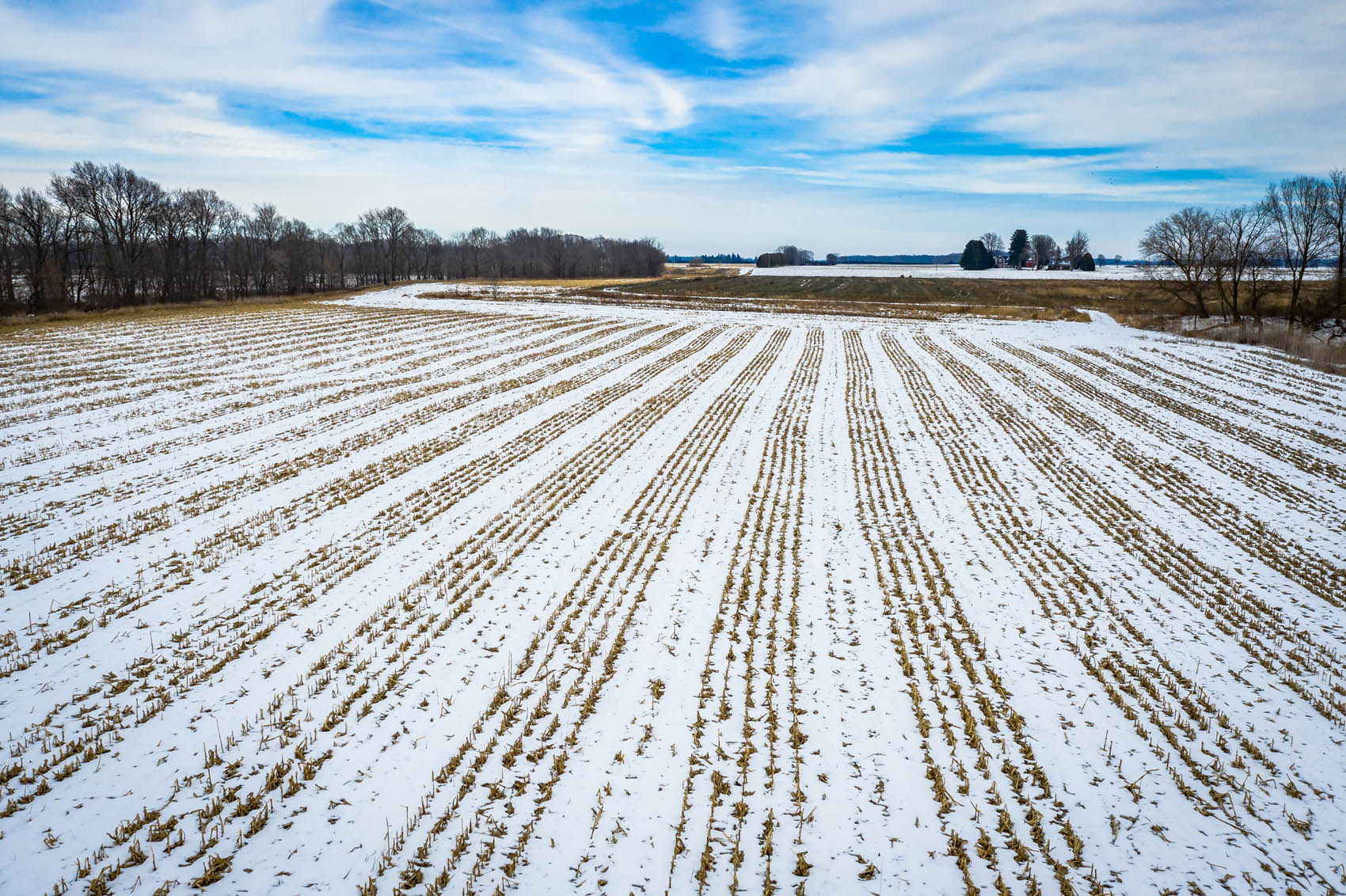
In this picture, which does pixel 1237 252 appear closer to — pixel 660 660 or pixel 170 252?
pixel 660 660

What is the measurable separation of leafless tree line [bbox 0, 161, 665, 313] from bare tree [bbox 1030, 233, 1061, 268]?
119m

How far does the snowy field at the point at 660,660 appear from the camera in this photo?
6145 mm

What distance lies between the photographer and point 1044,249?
152250 millimetres

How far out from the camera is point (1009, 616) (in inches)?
420

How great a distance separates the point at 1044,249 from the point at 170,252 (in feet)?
564

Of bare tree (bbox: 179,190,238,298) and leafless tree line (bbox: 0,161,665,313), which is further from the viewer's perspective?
bare tree (bbox: 179,190,238,298)

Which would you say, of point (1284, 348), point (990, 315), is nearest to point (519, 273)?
point (990, 315)

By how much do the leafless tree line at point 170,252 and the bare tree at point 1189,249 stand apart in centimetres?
10196

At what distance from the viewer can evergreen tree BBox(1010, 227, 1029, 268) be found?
140 meters

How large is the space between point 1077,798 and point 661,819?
181 inches

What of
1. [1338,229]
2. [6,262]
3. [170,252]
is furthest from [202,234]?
[1338,229]

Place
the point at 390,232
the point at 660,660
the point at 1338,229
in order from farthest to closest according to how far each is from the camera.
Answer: the point at 390,232 < the point at 1338,229 < the point at 660,660

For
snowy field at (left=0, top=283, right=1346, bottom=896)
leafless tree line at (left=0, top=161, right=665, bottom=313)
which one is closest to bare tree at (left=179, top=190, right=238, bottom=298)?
leafless tree line at (left=0, top=161, right=665, bottom=313)

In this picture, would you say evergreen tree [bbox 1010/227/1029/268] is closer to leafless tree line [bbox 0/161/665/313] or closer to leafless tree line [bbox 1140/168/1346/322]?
leafless tree line [bbox 1140/168/1346/322]
